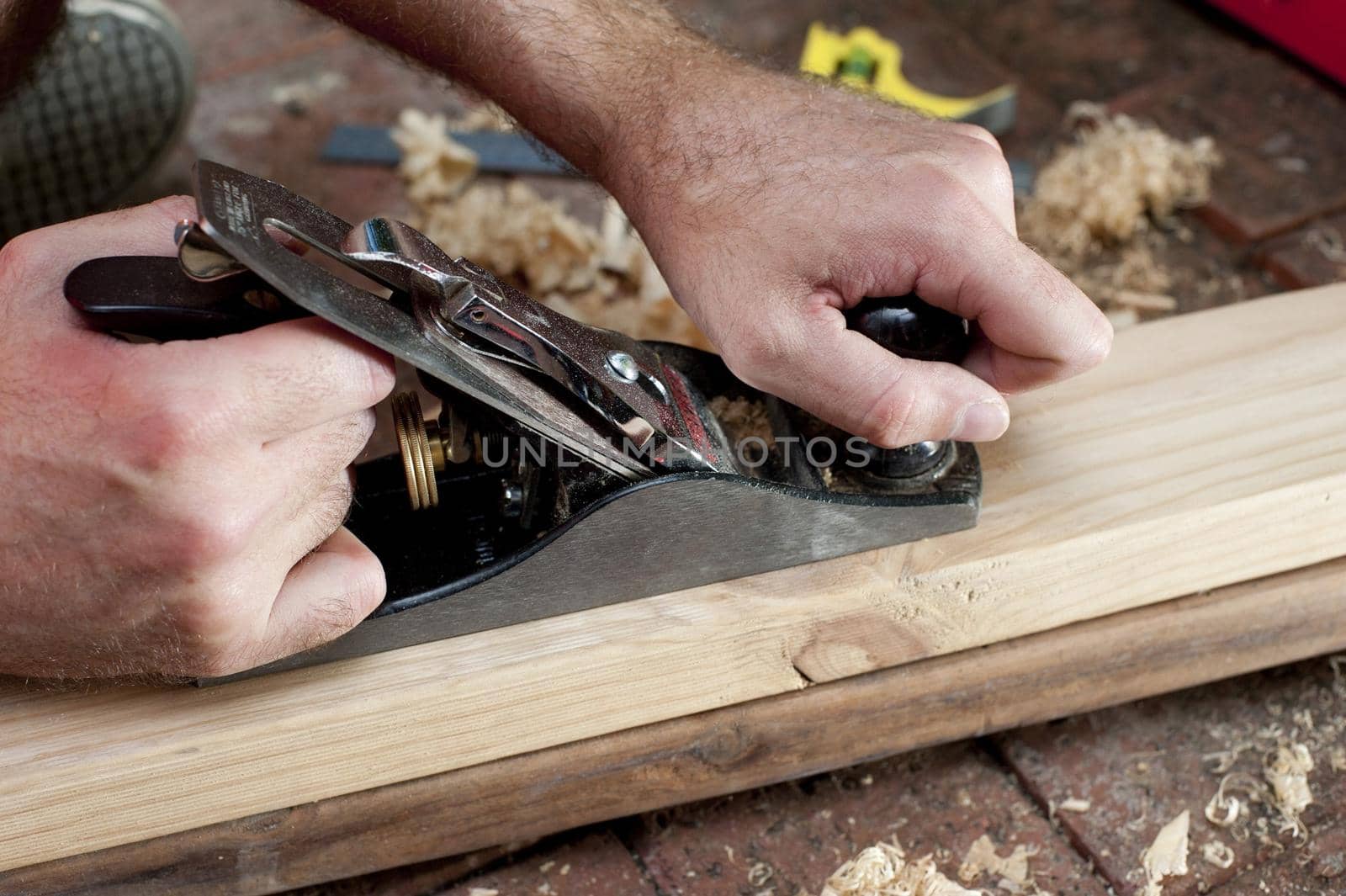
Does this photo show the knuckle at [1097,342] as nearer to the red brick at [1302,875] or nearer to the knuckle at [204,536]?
the red brick at [1302,875]

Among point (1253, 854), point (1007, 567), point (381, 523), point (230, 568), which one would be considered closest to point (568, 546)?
point (381, 523)

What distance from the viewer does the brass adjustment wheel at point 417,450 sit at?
134 cm

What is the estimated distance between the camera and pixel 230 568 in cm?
115

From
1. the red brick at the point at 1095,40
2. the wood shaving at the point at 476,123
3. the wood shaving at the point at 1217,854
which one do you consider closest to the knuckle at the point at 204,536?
the wood shaving at the point at 1217,854

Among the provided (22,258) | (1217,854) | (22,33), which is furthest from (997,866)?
(22,33)

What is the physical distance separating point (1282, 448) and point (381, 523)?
1.16 m

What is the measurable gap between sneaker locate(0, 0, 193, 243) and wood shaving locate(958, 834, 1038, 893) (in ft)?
7.82

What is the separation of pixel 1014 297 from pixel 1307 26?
82.1 inches

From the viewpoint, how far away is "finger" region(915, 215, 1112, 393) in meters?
1.32

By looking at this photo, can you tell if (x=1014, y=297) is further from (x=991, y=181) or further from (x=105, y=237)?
(x=105, y=237)

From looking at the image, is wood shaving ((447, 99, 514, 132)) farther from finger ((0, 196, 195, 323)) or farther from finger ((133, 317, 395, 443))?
finger ((133, 317, 395, 443))

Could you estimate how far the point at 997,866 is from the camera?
1477mm

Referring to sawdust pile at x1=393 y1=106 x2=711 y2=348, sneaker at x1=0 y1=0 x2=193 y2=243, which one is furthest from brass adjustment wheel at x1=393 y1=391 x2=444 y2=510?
sneaker at x1=0 y1=0 x2=193 y2=243

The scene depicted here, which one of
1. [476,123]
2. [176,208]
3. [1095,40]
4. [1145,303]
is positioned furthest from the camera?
[1095,40]
